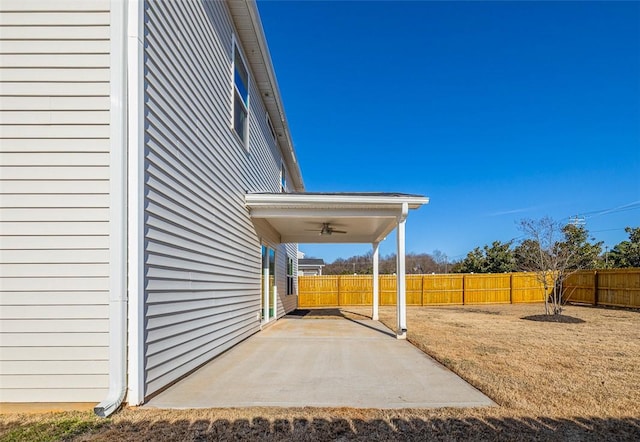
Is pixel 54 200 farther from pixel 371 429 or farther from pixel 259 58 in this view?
pixel 259 58

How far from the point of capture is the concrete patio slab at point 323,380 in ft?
11.8

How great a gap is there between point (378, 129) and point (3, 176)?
15583 mm

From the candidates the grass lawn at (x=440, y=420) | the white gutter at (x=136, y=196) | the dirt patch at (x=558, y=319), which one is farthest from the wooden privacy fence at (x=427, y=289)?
the white gutter at (x=136, y=196)

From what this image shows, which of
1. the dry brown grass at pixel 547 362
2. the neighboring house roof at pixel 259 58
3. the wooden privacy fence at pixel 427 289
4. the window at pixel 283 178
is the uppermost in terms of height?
the neighboring house roof at pixel 259 58

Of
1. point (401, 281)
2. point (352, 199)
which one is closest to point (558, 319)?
point (401, 281)

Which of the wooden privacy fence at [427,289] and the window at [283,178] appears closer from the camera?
the window at [283,178]

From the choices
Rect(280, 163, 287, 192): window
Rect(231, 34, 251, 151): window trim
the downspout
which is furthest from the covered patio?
Rect(280, 163, 287, 192): window

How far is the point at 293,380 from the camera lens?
4371 mm

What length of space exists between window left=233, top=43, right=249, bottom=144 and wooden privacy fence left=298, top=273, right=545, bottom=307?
35.7 feet

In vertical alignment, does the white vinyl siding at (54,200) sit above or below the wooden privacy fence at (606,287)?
above

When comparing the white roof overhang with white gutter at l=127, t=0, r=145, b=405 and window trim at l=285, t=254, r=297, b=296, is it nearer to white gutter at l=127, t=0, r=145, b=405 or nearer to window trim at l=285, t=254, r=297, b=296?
white gutter at l=127, t=0, r=145, b=405

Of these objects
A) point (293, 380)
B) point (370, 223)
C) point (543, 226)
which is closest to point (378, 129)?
point (543, 226)

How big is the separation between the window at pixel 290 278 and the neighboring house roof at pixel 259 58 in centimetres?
503

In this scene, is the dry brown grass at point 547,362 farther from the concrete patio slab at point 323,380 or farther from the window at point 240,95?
the window at point 240,95
